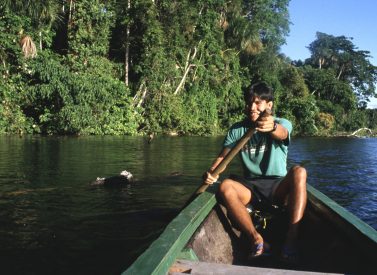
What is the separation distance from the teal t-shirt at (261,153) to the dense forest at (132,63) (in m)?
17.4

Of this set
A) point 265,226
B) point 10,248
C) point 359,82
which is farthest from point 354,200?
point 359,82

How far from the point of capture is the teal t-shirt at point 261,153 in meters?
3.77

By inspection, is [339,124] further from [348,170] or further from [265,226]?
[265,226]

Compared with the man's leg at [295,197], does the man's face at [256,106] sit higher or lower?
higher

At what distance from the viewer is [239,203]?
11.5 feet

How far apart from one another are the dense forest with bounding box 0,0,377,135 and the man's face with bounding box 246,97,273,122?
17672 mm

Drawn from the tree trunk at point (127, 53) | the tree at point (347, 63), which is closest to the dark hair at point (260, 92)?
the tree trunk at point (127, 53)

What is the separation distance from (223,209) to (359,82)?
4867cm

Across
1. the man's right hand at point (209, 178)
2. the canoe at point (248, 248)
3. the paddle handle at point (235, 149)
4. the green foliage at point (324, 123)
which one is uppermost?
the paddle handle at point (235, 149)

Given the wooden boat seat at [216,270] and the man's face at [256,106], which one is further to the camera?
the man's face at [256,106]

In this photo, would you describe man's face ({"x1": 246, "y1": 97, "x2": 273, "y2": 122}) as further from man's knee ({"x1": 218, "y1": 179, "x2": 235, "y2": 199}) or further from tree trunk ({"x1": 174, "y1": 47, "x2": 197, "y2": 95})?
tree trunk ({"x1": 174, "y1": 47, "x2": 197, "y2": 95})

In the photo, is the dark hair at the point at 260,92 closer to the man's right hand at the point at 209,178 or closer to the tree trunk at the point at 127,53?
the man's right hand at the point at 209,178

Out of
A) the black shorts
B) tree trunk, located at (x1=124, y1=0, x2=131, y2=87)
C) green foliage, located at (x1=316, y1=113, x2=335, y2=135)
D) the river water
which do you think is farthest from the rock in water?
green foliage, located at (x1=316, y1=113, x2=335, y2=135)

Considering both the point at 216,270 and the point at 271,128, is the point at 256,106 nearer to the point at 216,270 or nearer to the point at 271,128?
the point at 271,128
